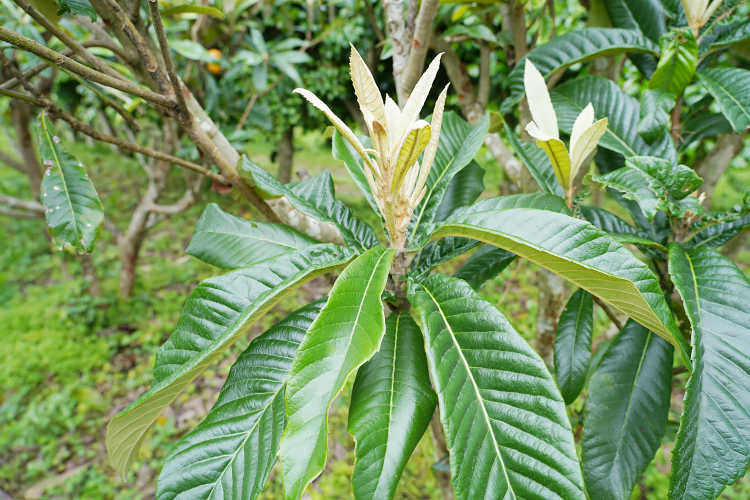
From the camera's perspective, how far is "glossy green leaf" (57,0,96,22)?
2.69 feet

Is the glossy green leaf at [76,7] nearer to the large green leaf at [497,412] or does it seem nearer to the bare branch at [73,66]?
the bare branch at [73,66]

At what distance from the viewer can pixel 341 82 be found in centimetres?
362

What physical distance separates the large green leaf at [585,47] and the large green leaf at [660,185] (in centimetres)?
46

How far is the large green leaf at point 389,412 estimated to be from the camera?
0.62 metres

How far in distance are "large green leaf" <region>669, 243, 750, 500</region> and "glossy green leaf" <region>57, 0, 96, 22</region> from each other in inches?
50.3

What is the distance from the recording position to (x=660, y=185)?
2.76ft

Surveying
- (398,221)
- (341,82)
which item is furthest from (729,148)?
(341,82)

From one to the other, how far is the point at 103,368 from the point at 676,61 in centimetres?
343

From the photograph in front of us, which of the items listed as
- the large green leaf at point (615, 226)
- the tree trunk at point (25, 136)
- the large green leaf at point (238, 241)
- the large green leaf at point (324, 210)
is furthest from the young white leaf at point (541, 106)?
the tree trunk at point (25, 136)

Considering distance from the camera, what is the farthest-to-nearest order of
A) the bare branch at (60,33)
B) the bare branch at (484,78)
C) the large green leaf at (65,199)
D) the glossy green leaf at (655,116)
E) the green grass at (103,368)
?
the green grass at (103,368)
the bare branch at (484,78)
the large green leaf at (65,199)
the glossy green leaf at (655,116)
the bare branch at (60,33)

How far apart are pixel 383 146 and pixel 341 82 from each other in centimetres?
320

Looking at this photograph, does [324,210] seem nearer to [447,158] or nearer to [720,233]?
[447,158]

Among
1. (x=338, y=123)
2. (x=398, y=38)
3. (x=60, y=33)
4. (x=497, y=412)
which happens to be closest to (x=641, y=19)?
(x=398, y=38)

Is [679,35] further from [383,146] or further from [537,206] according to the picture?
[383,146]
